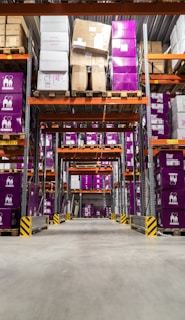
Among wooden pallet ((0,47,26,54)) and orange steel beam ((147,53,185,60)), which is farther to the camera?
orange steel beam ((147,53,185,60))

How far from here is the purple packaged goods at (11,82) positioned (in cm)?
616

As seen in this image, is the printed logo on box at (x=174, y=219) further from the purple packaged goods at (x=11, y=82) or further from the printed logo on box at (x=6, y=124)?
the purple packaged goods at (x=11, y=82)

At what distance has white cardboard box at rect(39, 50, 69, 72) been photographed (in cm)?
626

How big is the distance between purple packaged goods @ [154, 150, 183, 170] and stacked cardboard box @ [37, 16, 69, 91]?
7.78ft

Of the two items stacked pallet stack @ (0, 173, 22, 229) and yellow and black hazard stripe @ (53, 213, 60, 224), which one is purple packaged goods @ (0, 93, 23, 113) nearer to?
stacked pallet stack @ (0, 173, 22, 229)

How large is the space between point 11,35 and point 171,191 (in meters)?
4.48

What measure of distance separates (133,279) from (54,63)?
5148mm

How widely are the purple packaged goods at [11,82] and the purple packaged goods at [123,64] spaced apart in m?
1.98

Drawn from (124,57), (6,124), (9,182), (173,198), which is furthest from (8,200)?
(124,57)

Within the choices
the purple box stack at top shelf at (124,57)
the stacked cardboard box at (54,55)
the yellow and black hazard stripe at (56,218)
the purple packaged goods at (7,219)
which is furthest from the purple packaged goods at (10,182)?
the yellow and black hazard stripe at (56,218)

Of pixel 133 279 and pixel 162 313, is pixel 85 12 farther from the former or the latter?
pixel 162 313

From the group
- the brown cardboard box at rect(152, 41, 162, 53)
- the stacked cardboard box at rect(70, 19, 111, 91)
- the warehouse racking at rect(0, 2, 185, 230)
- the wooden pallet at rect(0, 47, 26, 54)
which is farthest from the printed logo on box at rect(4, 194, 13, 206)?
the brown cardboard box at rect(152, 41, 162, 53)

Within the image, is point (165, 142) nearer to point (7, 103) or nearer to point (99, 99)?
point (99, 99)

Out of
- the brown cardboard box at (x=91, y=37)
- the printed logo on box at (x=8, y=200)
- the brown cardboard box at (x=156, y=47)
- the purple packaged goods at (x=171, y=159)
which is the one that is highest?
the brown cardboard box at (x=156, y=47)
